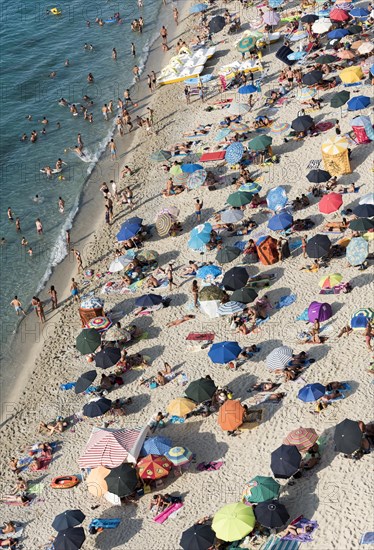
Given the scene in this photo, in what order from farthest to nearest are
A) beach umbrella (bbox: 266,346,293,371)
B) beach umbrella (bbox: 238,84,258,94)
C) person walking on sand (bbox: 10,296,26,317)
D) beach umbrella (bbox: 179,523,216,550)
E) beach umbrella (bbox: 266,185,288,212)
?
beach umbrella (bbox: 238,84,258,94)
person walking on sand (bbox: 10,296,26,317)
beach umbrella (bbox: 266,185,288,212)
beach umbrella (bbox: 266,346,293,371)
beach umbrella (bbox: 179,523,216,550)

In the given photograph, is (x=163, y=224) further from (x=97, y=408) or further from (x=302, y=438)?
(x=302, y=438)

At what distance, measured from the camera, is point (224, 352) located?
26.8 m

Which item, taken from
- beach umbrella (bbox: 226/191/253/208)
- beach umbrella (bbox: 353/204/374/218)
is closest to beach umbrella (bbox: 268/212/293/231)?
beach umbrella (bbox: 226/191/253/208)

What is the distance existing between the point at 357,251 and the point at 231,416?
27.8 ft

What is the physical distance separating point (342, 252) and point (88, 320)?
10.5 metres

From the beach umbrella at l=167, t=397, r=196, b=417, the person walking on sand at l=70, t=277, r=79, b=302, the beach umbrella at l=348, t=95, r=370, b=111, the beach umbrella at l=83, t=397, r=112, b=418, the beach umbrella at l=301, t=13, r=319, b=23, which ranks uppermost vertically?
the beach umbrella at l=301, t=13, r=319, b=23

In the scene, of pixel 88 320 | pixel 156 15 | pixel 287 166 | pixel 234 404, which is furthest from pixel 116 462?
pixel 156 15

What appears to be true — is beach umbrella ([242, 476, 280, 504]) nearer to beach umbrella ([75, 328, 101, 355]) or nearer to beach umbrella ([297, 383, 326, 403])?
beach umbrella ([297, 383, 326, 403])

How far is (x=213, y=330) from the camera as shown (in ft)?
96.0

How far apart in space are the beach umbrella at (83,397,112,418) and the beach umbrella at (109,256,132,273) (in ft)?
26.6

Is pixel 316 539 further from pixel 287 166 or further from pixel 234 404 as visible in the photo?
pixel 287 166

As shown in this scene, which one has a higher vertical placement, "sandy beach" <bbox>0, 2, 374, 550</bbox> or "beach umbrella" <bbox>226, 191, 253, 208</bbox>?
"beach umbrella" <bbox>226, 191, 253, 208</bbox>

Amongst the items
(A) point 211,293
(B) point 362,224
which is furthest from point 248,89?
(A) point 211,293

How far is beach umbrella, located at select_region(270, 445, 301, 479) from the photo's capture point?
2162cm
